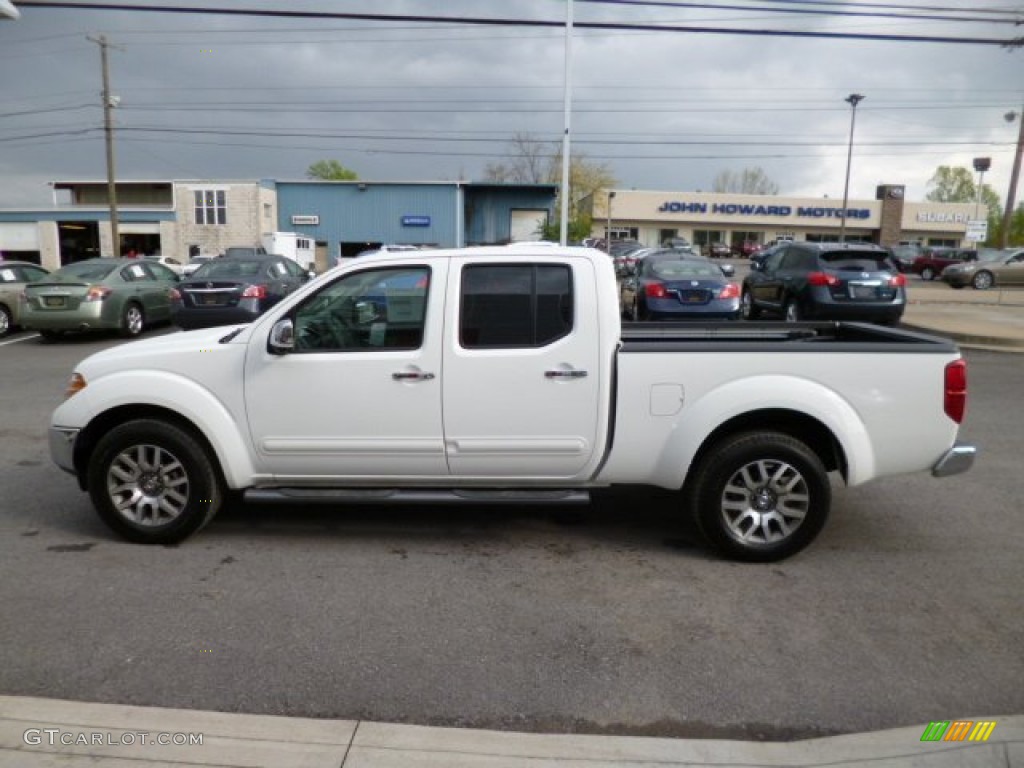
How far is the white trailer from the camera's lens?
41.7 m

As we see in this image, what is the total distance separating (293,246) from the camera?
144ft

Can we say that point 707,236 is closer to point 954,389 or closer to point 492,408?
point 954,389

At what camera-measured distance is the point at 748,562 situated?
469 centimetres

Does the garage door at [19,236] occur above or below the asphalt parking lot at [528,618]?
above

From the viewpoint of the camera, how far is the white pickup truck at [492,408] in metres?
4.51

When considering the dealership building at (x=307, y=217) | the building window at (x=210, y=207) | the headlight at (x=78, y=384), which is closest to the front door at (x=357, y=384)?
the headlight at (x=78, y=384)

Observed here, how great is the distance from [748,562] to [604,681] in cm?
161

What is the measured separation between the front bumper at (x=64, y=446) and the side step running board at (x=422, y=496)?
1102mm

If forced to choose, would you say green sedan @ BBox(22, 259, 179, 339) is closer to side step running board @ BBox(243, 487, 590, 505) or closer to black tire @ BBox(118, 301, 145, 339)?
black tire @ BBox(118, 301, 145, 339)

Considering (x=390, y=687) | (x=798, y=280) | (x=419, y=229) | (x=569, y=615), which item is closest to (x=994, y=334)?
(x=798, y=280)

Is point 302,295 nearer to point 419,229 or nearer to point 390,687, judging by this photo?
point 390,687

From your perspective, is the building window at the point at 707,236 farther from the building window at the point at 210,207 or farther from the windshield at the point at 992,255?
the windshield at the point at 992,255

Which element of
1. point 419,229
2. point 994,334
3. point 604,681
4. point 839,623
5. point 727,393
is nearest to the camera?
point 604,681

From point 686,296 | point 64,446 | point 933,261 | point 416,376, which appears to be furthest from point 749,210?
point 64,446
